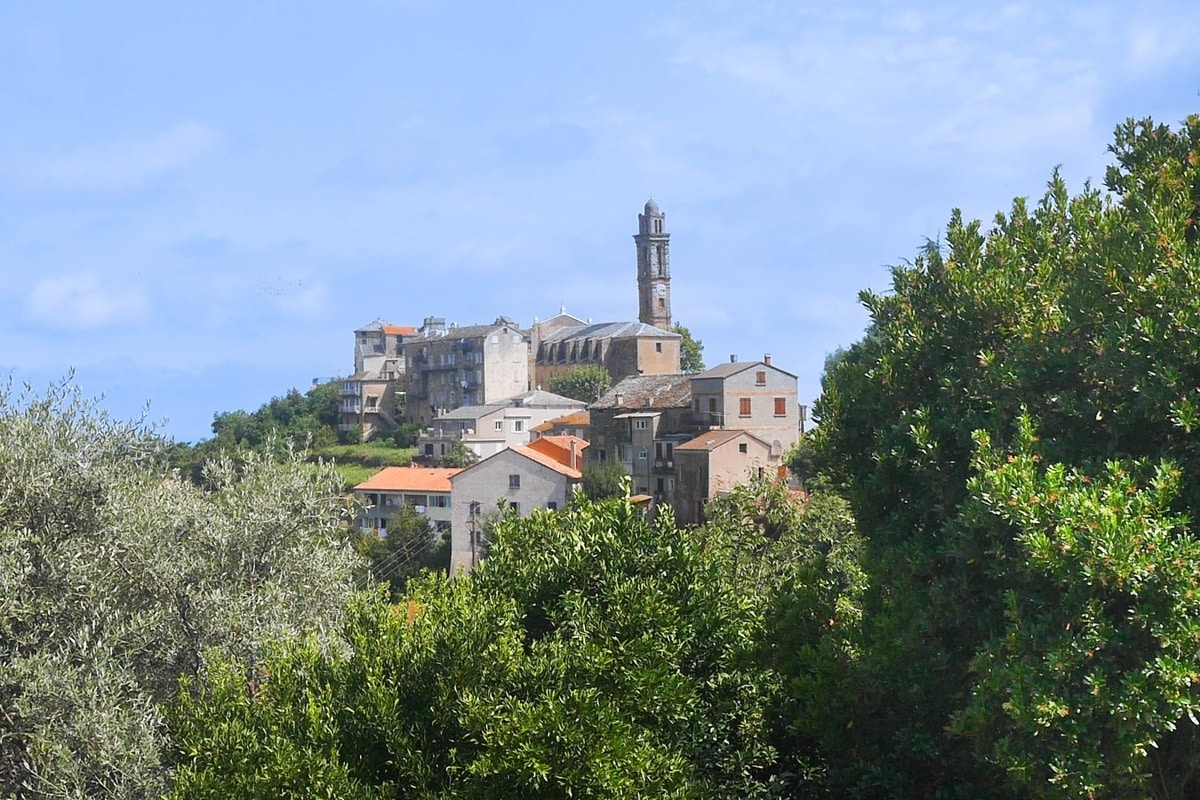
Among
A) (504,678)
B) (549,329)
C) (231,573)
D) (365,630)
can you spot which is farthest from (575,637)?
(549,329)

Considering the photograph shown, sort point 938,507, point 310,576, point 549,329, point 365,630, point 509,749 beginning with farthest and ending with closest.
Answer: point 549,329 < point 310,576 < point 365,630 < point 938,507 < point 509,749

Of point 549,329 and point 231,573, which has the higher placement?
point 549,329

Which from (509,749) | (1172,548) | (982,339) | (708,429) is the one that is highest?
(708,429)

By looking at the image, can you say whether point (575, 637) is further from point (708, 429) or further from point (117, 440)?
point (708, 429)

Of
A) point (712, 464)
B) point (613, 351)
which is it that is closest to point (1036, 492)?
point (712, 464)

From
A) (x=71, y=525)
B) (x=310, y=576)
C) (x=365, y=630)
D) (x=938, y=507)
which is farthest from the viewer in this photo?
(x=310, y=576)

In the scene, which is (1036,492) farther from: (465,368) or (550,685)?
(465,368)

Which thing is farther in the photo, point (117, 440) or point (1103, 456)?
point (117, 440)

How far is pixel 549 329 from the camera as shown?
113438 mm

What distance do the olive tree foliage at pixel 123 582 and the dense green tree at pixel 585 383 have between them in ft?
252

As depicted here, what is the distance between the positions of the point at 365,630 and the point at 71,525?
4.52m

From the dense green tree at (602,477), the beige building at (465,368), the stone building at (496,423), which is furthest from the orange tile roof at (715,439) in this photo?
the beige building at (465,368)

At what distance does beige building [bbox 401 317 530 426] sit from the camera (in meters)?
102

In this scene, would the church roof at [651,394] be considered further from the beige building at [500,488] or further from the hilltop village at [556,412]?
the beige building at [500,488]
